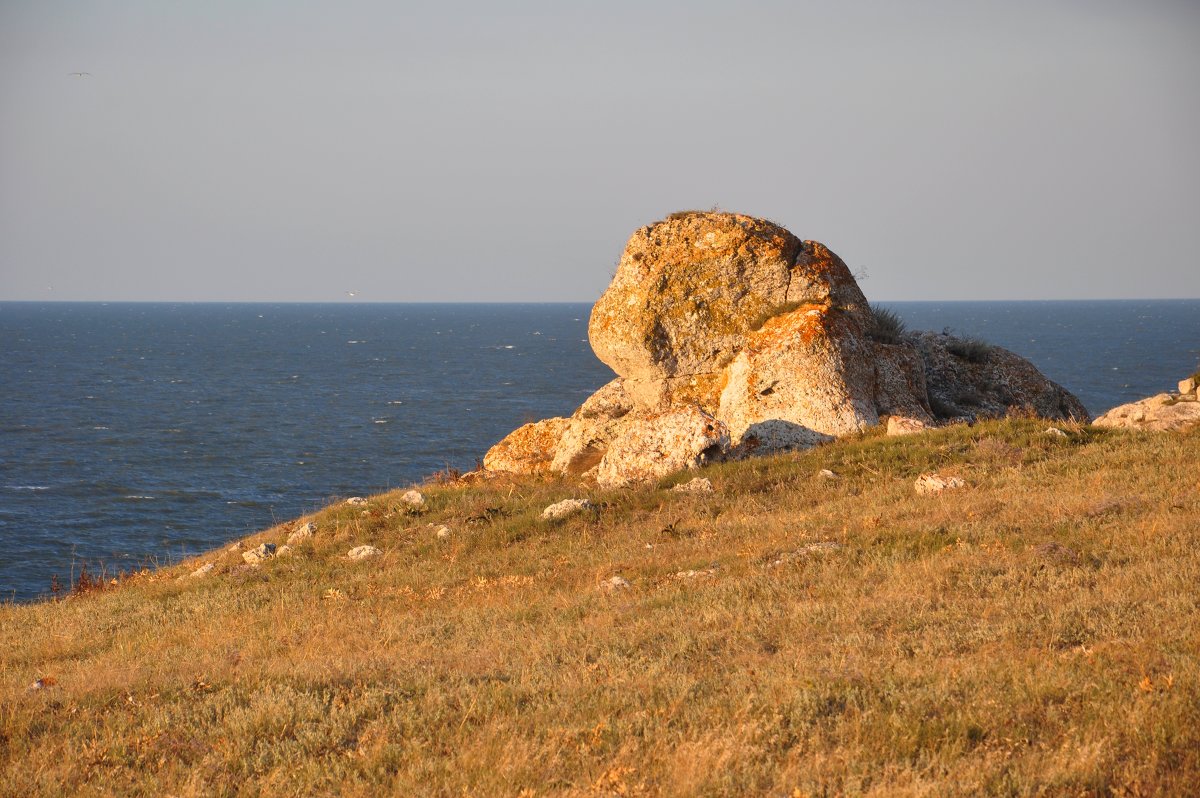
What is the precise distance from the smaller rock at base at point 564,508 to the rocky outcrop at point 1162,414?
36.6 feet

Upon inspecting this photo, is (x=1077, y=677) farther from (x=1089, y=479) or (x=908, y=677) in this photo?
(x=1089, y=479)

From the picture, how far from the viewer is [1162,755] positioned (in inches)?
239

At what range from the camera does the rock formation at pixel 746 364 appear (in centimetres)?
1927

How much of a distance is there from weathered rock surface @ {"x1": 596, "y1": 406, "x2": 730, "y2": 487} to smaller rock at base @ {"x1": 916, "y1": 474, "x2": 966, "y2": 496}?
4.17 meters

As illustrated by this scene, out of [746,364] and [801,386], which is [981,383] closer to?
[801,386]

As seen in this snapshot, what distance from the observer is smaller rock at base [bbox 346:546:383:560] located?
50.8 feet

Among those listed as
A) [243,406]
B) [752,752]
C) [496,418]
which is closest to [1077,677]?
[752,752]

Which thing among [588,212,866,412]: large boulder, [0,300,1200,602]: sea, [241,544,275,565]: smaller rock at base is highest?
[588,212,866,412]: large boulder

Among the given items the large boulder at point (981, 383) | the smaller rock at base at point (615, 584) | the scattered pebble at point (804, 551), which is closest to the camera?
the smaller rock at base at point (615, 584)

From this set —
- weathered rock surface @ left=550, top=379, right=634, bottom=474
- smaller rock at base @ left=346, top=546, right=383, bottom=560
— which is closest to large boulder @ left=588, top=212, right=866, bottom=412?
weathered rock surface @ left=550, top=379, right=634, bottom=474

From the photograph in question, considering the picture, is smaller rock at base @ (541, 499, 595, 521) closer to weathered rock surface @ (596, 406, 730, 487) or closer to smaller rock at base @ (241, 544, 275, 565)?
weathered rock surface @ (596, 406, 730, 487)

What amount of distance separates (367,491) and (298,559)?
3399cm

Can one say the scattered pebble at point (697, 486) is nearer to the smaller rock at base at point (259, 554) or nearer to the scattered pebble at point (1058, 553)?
the scattered pebble at point (1058, 553)

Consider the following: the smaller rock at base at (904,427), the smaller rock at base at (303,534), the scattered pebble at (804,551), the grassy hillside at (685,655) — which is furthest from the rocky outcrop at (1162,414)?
the smaller rock at base at (303,534)
